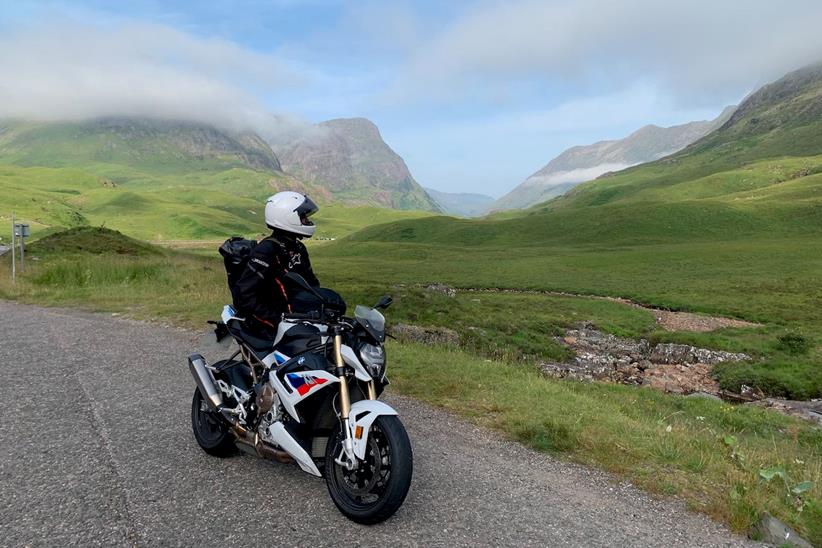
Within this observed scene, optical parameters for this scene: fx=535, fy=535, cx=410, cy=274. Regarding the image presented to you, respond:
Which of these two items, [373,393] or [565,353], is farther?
[565,353]

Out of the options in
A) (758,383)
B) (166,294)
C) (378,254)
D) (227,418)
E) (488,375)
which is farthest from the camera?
(378,254)

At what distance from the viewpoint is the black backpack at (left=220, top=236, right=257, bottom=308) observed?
6145mm

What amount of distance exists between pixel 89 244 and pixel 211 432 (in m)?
41.5

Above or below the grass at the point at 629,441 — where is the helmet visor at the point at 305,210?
above

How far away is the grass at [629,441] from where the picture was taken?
602cm

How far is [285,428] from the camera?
5.77 meters

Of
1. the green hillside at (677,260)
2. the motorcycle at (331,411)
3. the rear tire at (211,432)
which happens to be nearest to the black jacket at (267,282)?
the motorcycle at (331,411)

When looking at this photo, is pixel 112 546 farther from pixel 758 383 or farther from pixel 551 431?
pixel 758 383

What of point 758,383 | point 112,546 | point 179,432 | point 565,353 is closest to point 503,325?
point 565,353

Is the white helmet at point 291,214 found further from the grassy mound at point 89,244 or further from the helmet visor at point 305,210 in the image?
the grassy mound at point 89,244

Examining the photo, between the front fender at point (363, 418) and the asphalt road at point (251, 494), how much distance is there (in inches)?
32.3

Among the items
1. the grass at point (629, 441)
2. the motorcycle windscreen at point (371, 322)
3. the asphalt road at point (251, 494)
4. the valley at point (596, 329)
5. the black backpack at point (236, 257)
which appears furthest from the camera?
the valley at point (596, 329)

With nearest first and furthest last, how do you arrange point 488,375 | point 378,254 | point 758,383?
point 488,375 → point 758,383 → point 378,254

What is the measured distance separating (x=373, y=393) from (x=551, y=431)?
3.72 m
